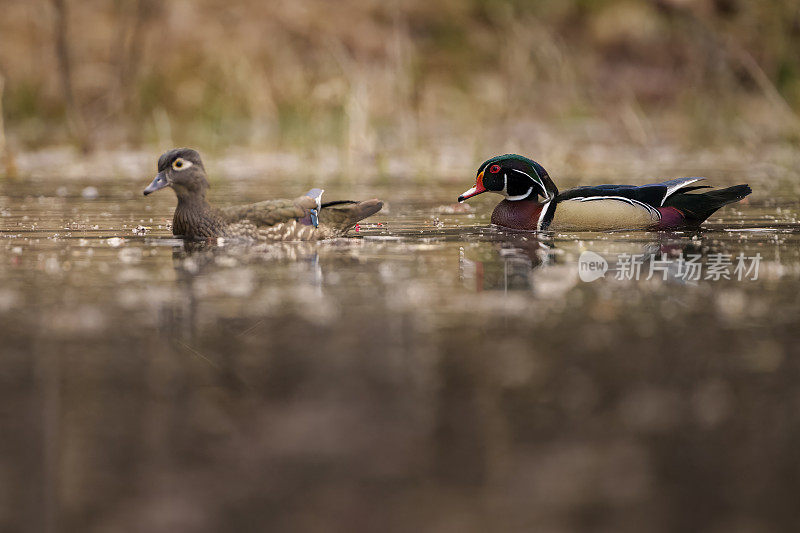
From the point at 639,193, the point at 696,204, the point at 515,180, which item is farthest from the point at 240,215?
the point at 696,204

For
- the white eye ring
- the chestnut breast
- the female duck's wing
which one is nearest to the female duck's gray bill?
the white eye ring

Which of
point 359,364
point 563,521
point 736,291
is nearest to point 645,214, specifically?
point 736,291

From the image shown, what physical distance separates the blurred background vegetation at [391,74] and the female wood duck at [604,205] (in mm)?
3120

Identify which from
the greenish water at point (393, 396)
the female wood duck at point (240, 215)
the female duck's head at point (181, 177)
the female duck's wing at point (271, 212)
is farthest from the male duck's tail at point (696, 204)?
the female duck's head at point (181, 177)

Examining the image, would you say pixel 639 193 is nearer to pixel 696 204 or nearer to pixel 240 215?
pixel 696 204

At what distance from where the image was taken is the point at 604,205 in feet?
30.6

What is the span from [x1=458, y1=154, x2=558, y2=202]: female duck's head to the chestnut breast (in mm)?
68

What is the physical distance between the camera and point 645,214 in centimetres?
931

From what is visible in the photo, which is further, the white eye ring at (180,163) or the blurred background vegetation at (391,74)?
the blurred background vegetation at (391,74)

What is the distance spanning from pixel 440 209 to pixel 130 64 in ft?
26.1

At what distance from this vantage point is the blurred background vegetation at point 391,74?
Answer: 16.6m

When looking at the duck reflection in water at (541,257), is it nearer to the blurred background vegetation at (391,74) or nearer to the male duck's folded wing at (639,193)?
the male duck's folded wing at (639,193)

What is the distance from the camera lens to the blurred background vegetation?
54.4ft

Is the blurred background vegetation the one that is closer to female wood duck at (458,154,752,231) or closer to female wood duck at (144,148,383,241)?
female wood duck at (458,154,752,231)
